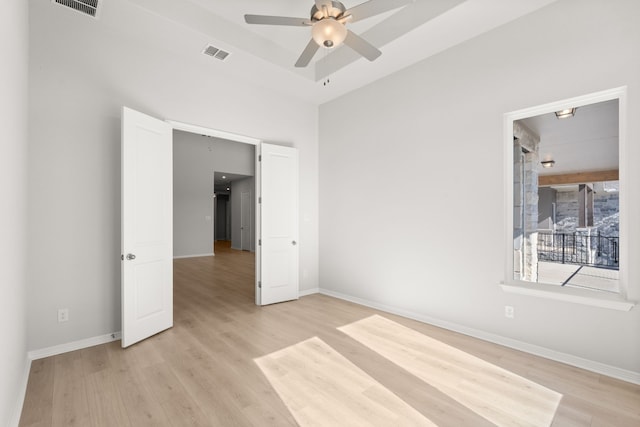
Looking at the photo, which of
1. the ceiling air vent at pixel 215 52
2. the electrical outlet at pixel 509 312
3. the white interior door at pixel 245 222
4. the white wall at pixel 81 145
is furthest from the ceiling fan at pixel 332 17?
the white interior door at pixel 245 222

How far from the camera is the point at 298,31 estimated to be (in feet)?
12.6

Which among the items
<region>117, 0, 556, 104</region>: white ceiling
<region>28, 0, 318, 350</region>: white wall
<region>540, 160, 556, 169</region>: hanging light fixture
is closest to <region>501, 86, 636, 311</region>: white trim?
<region>540, 160, 556, 169</region>: hanging light fixture

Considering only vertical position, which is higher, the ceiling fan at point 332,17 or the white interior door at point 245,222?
the ceiling fan at point 332,17

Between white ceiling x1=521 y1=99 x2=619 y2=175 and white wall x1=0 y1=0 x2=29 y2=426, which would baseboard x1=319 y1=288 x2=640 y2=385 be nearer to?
white ceiling x1=521 y1=99 x2=619 y2=175

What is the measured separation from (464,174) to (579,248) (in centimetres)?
131

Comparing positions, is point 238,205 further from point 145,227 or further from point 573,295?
point 573,295

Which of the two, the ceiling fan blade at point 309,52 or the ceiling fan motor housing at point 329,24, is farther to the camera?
the ceiling fan blade at point 309,52

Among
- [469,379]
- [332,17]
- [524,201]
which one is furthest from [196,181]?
[469,379]

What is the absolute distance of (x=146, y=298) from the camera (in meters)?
3.31

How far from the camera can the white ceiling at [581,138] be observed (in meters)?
2.68

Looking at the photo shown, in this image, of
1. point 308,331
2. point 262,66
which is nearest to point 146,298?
point 308,331

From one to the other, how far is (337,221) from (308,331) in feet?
6.73

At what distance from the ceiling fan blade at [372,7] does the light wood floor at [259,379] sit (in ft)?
9.77

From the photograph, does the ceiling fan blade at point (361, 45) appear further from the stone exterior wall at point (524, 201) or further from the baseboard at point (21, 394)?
the baseboard at point (21, 394)
